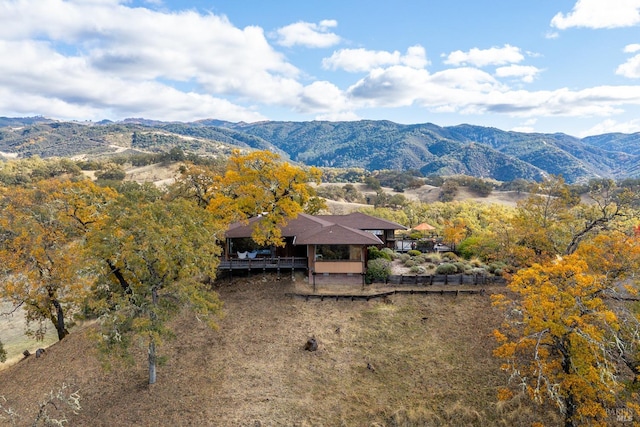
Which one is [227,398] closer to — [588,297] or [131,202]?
[131,202]

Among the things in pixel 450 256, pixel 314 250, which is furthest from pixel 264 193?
pixel 450 256

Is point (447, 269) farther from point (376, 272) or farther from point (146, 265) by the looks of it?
point (146, 265)

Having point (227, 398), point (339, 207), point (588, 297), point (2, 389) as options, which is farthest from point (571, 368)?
point (339, 207)

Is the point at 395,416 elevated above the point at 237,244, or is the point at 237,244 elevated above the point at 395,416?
the point at 237,244

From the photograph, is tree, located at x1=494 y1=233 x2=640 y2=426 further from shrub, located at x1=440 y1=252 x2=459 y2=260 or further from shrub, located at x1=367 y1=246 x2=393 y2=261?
shrub, located at x1=440 y1=252 x2=459 y2=260

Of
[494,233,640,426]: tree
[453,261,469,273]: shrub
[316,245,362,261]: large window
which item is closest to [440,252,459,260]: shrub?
[453,261,469,273]: shrub

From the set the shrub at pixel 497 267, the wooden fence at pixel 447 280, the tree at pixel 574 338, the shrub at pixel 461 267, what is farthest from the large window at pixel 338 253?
the tree at pixel 574 338

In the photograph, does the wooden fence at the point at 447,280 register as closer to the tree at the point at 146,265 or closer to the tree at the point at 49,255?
the tree at the point at 146,265
